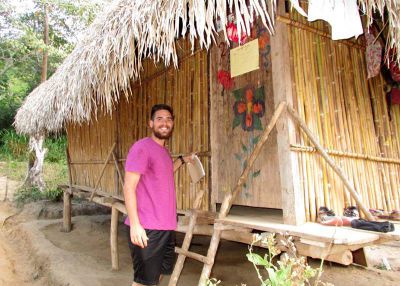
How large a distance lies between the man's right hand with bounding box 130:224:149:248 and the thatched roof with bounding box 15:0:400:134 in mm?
1230

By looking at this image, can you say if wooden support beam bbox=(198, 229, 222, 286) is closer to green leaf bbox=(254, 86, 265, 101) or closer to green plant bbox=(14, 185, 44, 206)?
green leaf bbox=(254, 86, 265, 101)

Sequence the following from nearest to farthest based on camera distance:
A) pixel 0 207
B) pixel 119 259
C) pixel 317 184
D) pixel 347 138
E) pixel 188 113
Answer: pixel 317 184 → pixel 347 138 → pixel 188 113 → pixel 119 259 → pixel 0 207

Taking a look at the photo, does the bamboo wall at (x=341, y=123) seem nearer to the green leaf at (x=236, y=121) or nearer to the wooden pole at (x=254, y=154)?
the wooden pole at (x=254, y=154)

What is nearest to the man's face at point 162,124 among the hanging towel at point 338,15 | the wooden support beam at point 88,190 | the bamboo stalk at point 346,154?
the bamboo stalk at point 346,154

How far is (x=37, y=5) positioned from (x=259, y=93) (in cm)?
1075

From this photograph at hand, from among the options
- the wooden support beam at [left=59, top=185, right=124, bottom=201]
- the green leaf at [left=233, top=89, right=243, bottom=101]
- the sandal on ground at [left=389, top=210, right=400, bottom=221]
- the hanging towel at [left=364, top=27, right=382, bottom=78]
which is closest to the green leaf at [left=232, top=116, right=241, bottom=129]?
the green leaf at [left=233, top=89, right=243, bottom=101]

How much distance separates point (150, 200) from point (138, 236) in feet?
1.04

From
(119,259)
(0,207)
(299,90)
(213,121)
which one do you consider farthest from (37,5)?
(299,90)

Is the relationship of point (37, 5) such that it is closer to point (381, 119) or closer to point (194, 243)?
point (194, 243)

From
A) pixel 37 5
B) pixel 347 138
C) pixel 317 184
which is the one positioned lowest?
pixel 317 184

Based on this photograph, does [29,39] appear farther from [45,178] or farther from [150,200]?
[150,200]

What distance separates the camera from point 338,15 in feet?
7.13

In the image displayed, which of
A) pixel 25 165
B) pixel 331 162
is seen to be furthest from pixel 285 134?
pixel 25 165

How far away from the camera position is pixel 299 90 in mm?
2670
